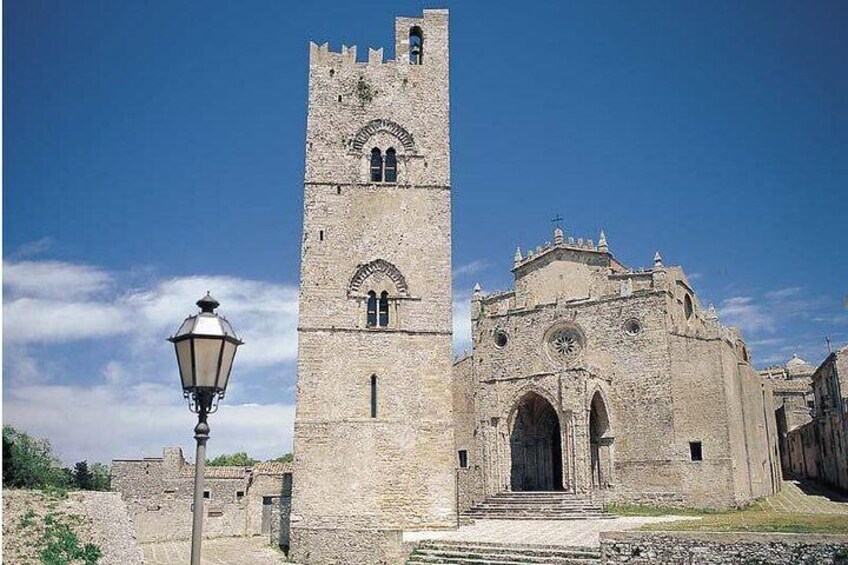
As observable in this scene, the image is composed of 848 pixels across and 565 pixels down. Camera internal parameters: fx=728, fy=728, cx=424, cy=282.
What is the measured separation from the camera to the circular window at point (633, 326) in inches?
1303

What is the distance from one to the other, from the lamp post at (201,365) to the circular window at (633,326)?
29.8m

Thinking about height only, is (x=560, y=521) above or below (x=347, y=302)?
below

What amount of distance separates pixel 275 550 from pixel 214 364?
20.3m

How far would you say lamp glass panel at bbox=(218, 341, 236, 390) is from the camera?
17.8 ft

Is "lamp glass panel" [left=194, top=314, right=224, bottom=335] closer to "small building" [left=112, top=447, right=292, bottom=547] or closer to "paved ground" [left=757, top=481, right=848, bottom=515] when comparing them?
"small building" [left=112, top=447, right=292, bottom=547]

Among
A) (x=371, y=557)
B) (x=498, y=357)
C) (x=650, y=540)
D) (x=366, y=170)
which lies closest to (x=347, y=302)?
(x=366, y=170)

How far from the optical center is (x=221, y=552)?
24.2 metres

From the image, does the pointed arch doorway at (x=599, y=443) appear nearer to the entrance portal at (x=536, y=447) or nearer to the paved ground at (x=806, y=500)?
the entrance portal at (x=536, y=447)

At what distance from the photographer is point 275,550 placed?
23.7m

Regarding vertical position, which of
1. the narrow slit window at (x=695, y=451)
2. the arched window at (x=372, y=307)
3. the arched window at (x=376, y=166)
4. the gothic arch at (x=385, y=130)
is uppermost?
the gothic arch at (x=385, y=130)

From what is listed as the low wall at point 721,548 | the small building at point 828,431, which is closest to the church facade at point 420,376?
the small building at point 828,431

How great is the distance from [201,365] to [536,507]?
25.1 m

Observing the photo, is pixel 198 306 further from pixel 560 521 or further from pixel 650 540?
pixel 560 521

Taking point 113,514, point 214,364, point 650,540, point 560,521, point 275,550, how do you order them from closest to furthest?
point 214,364
point 650,540
point 113,514
point 275,550
point 560,521
